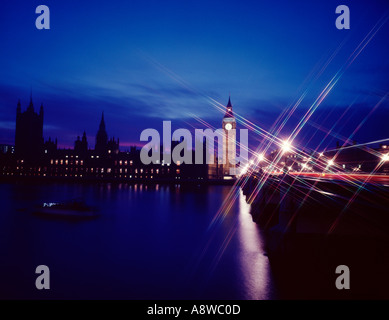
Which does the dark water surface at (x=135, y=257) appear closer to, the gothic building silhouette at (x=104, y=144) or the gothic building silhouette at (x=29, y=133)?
the gothic building silhouette at (x=104, y=144)

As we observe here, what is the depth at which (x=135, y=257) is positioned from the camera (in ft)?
86.5

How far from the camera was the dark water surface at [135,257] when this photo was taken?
1897cm

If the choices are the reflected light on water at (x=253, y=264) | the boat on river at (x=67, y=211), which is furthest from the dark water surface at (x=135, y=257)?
the boat on river at (x=67, y=211)

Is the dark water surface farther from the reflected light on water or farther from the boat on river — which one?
the boat on river

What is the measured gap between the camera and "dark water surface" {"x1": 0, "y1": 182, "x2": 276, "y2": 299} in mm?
18969


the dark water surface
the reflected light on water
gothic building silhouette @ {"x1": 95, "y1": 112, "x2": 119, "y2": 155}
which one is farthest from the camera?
gothic building silhouette @ {"x1": 95, "y1": 112, "x2": 119, "y2": 155}

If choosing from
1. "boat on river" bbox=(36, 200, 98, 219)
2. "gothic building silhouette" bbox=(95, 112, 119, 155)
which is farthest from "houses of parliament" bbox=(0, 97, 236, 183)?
"boat on river" bbox=(36, 200, 98, 219)

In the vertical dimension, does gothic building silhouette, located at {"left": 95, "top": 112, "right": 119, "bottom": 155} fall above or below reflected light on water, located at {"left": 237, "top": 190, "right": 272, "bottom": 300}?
above


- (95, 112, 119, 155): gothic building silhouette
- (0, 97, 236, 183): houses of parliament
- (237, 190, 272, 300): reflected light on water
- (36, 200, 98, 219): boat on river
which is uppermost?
(95, 112, 119, 155): gothic building silhouette

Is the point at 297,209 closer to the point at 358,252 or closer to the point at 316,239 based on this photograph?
the point at 316,239

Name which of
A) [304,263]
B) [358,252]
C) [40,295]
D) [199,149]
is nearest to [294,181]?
[304,263]

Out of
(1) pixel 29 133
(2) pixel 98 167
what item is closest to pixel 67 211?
(2) pixel 98 167
